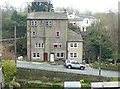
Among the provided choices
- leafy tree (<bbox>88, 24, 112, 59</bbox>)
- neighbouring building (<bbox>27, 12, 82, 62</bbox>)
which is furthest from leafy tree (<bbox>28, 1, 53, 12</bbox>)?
leafy tree (<bbox>88, 24, 112, 59</bbox>)

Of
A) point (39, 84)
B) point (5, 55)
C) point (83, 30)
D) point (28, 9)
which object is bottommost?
point (39, 84)

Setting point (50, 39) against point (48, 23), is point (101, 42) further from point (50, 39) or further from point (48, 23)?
point (48, 23)

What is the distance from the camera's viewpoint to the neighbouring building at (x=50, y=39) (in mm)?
10562

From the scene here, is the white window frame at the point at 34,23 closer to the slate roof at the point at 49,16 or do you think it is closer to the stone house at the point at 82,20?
the slate roof at the point at 49,16

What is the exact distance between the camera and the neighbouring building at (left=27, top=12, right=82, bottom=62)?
34.7ft

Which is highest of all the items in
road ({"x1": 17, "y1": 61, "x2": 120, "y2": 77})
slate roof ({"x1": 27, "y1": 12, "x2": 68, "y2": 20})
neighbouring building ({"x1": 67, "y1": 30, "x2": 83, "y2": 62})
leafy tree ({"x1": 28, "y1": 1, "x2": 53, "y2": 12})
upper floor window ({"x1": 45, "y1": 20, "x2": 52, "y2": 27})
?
leafy tree ({"x1": 28, "y1": 1, "x2": 53, "y2": 12})

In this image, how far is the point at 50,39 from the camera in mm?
10648

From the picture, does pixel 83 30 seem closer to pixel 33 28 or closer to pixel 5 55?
pixel 33 28

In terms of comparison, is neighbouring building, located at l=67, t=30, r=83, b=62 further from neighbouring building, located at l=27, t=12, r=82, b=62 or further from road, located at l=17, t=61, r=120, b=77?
road, located at l=17, t=61, r=120, b=77

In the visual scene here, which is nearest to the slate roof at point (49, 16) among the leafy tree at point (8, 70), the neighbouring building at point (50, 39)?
the neighbouring building at point (50, 39)

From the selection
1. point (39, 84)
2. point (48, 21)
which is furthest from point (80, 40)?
point (39, 84)

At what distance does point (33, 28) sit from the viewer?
34.8 ft

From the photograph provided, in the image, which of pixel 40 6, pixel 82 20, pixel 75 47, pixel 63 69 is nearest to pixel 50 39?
pixel 75 47

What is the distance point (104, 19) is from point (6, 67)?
567cm
